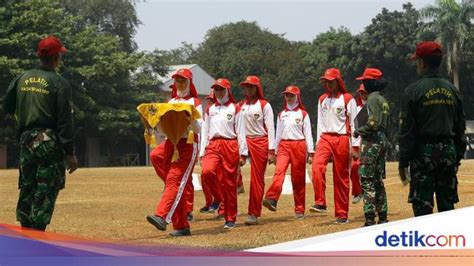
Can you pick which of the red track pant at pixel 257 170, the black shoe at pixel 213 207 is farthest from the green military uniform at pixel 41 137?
the black shoe at pixel 213 207

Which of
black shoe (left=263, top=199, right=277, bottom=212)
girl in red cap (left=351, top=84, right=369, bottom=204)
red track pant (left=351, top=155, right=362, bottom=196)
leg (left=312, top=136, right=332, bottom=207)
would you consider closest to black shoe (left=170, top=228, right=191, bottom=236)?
black shoe (left=263, top=199, right=277, bottom=212)

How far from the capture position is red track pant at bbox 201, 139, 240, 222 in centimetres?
1072

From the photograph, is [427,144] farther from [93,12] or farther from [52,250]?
[93,12]

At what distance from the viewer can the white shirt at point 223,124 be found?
1109 cm

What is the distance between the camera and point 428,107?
22.9 ft

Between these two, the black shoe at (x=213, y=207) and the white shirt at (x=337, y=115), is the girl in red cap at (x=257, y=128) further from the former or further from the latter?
the black shoe at (x=213, y=207)

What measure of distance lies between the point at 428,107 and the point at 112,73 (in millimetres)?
45768

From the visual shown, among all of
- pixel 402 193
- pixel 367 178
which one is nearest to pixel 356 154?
pixel 367 178

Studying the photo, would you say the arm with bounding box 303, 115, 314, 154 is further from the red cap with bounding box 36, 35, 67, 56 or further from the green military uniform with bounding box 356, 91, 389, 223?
the red cap with bounding box 36, 35, 67, 56

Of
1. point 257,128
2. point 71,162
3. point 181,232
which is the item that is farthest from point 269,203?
point 71,162

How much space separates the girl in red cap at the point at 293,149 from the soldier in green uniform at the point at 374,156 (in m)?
2.27

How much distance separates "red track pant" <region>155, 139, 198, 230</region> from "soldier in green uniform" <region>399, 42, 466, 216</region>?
3.09 metres

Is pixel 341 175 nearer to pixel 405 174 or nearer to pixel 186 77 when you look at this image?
pixel 186 77

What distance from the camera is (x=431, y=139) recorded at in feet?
23.3
